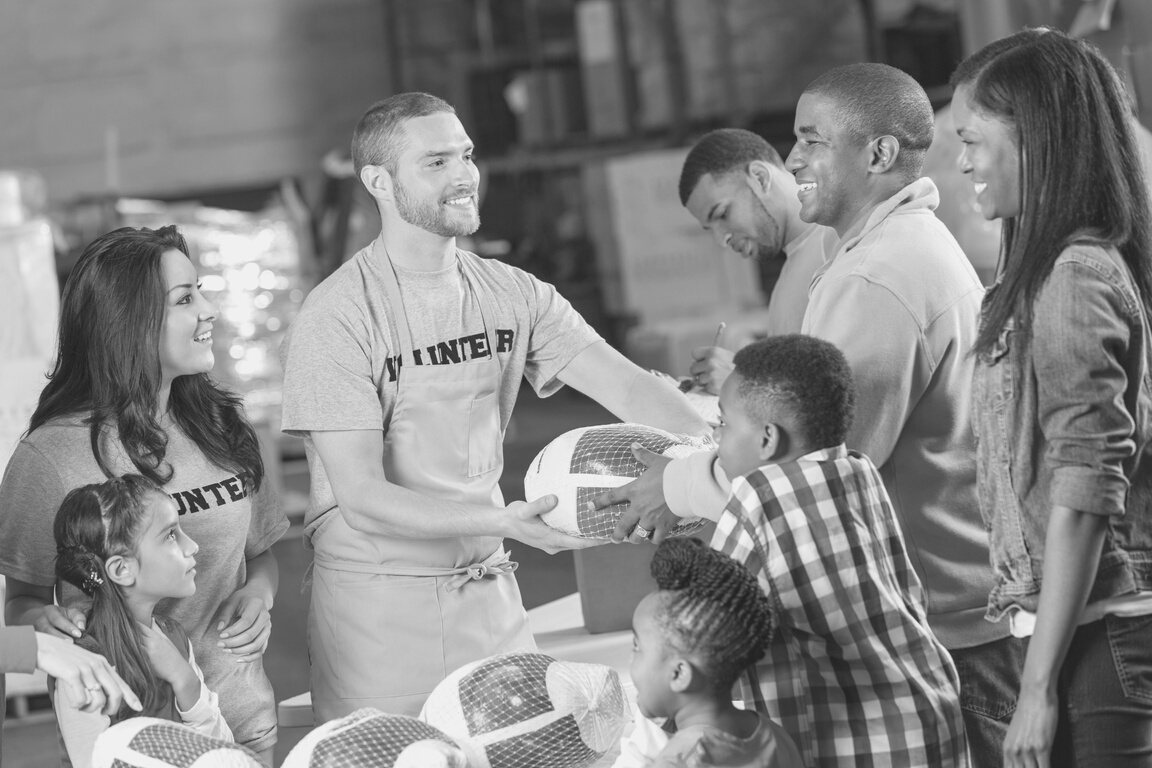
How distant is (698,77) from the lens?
9820mm

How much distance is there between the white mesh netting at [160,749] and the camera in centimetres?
167

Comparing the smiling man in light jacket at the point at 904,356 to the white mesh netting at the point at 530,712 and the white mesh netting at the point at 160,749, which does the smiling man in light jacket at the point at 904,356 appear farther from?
the white mesh netting at the point at 160,749

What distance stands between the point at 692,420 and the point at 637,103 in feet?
26.0

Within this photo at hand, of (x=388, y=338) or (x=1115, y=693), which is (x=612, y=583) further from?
(x=1115, y=693)

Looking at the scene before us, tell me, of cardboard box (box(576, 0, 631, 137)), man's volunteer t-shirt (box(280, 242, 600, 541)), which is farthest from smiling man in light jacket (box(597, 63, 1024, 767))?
cardboard box (box(576, 0, 631, 137))

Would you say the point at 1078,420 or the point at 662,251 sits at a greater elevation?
the point at 1078,420

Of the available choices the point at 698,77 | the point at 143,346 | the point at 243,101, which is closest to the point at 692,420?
the point at 143,346

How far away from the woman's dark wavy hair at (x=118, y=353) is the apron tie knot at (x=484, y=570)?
443 mm

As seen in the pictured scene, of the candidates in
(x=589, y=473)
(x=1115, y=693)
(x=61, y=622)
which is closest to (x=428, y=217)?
(x=589, y=473)

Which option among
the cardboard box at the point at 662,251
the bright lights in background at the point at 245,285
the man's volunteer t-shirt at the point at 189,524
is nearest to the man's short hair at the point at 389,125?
the man's volunteer t-shirt at the point at 189,524

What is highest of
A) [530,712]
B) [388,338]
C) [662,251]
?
[388,338]

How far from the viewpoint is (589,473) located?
6.97 ft

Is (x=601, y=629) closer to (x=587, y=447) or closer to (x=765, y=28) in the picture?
(x=587, y=447)

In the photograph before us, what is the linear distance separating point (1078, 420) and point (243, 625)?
4.46 ft
